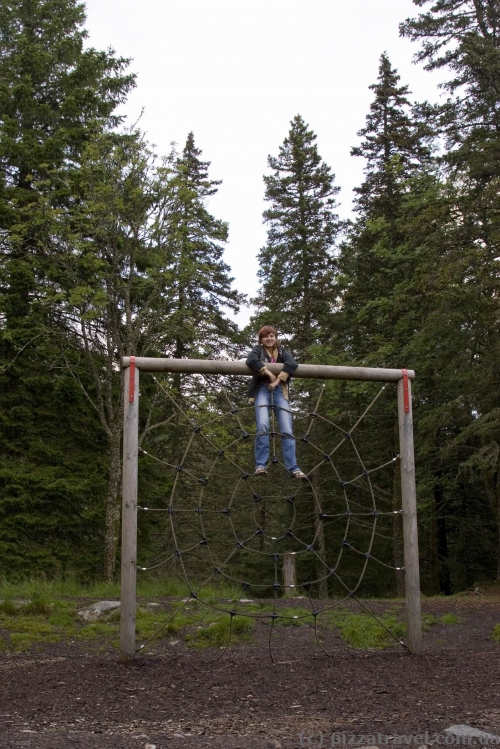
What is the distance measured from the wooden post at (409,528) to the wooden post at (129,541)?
2.20 meters

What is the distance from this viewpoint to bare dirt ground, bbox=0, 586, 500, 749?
3549mm

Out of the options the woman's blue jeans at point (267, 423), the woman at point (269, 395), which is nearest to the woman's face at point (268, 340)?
the woman at point (269, 395)

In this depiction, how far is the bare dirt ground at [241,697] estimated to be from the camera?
11.6ft

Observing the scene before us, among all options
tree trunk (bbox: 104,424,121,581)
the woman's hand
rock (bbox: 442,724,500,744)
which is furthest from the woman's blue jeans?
tree trunk (bbox: 104,424,121,581)

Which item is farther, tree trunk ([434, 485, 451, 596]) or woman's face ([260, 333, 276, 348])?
tree trunk ([434, 485, 451, 596])

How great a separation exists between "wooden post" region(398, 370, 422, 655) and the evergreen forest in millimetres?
2441

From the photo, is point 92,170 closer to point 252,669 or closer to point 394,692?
point 252,669

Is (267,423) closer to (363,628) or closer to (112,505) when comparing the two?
(363,628)

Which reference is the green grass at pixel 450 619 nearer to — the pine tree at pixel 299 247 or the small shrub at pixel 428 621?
the small shrub at pixel 428 621

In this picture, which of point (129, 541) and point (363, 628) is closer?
point (129, 541)

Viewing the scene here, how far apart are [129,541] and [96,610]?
2.56 meters

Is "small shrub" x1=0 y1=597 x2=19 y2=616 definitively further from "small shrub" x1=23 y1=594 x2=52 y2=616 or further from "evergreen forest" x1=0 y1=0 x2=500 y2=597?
"evergreen forest" x1=0 y1=0 x2=500 y2=597

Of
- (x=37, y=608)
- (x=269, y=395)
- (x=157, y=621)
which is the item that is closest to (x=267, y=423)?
(x=269, y=395)

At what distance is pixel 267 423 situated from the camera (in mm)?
5793
